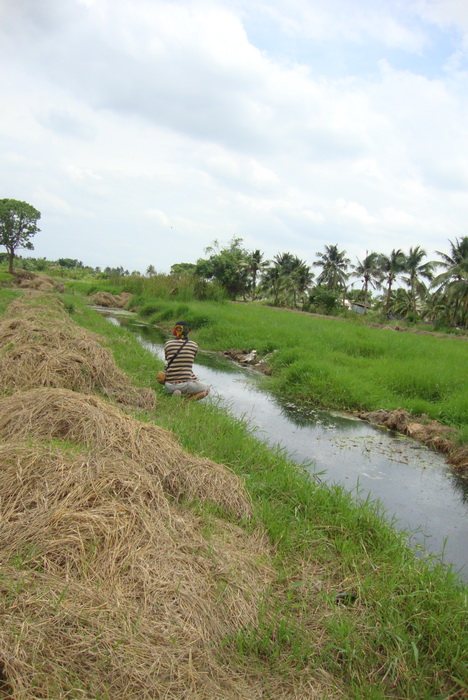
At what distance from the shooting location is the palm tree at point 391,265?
151 feet

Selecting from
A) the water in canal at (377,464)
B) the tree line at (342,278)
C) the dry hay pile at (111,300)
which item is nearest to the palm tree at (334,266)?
the tree line at (342,278)

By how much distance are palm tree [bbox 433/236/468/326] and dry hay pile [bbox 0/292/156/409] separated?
35535mm

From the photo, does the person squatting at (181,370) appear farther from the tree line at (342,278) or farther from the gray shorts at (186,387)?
the tree line at (342,278)

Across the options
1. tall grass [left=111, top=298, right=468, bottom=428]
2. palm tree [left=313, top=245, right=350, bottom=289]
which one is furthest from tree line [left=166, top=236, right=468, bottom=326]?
tall grass [left=111, top=298, right=468, bottom=428]

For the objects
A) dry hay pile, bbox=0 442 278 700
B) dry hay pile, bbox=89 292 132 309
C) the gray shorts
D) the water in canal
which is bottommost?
the water in canal

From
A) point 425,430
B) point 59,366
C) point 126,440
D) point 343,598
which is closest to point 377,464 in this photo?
point 425,430

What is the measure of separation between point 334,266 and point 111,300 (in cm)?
3029

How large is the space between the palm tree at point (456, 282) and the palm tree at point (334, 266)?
45.0 ft

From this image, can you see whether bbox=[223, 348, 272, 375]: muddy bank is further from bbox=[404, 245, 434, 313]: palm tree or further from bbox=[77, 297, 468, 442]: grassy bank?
bbox=[404, 245, 434, 313]: palm tree

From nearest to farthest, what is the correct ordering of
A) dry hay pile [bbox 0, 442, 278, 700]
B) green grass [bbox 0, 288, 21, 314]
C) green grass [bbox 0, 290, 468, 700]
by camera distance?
dry hay pile [bbox 0, 442, 278, 700], green grass [bbox 0, 290, 468, 700], green grass [bbox 0, 288, 21, 314]

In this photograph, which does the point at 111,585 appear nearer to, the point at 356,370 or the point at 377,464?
the point at 377,464

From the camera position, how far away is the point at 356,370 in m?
10.8

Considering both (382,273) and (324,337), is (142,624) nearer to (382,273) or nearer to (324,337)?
(324,337)

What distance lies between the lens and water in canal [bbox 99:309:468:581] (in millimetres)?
4605
